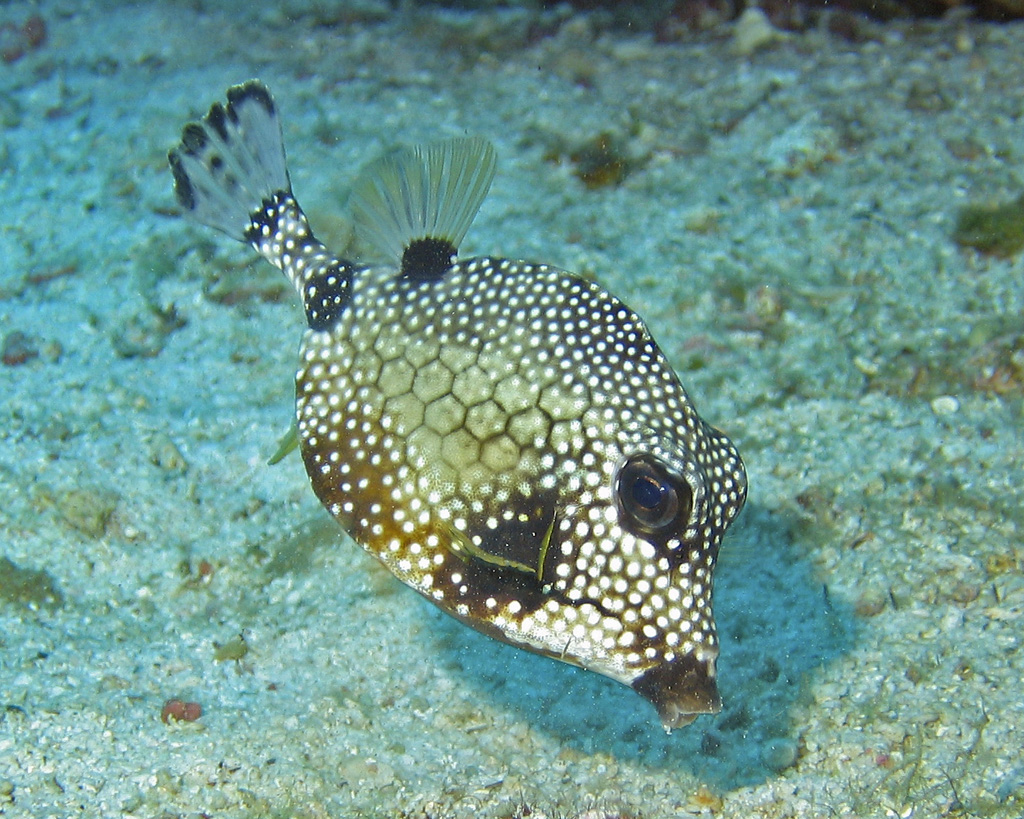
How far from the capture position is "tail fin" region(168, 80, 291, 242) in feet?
11.6

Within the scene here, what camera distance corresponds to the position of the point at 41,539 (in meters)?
4.26

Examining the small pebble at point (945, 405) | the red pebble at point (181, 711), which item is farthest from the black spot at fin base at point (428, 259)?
the small pebble at point (945, 405)

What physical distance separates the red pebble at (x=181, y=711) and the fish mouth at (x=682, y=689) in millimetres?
2222

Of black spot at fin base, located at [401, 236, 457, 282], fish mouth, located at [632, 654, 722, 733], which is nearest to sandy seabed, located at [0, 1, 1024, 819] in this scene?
fish mouth, located at [632, 654, 722, 733]

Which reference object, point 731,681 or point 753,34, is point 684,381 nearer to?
point 731,681

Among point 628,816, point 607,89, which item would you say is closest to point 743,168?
point 607,89

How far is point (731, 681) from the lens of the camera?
12.3 feet

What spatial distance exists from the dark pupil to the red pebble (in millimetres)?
2418

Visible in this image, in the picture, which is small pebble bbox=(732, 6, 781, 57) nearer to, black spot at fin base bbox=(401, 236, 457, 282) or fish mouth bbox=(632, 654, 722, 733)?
black spot at fin base bbox=(401, 236, 457, 282)

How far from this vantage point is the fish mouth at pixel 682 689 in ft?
7.72

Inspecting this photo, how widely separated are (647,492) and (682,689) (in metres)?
0.61

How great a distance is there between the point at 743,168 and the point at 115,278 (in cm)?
492

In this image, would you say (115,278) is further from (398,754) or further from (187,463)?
(398,754)

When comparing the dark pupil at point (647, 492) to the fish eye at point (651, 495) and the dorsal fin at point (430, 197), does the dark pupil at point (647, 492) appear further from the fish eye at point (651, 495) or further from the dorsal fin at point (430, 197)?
the dorsal fin at point (430, 197)
